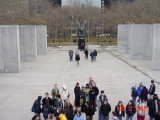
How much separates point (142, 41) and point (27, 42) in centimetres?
1184

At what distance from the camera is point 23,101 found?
12.1 m

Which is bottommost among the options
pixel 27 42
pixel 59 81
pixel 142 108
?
pixel 59 81

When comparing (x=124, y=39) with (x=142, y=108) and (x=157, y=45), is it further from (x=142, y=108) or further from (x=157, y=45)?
(x=142, y=108)

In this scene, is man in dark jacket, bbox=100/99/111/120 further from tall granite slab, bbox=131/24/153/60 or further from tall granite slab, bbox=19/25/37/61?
tall granite slab, bbox=19/25/37/61

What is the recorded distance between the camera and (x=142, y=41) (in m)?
24.8

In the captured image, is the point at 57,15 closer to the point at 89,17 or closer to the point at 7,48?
the point at 89,17

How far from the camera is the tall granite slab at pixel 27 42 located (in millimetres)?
25328

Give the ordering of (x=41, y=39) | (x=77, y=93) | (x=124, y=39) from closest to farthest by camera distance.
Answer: (x=77, y=93) < (x=41, y=39) < (x=124, y=39)

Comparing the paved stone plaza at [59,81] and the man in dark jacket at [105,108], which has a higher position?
the man in dark jacket at [105,108]

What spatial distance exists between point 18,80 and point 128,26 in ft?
60.2

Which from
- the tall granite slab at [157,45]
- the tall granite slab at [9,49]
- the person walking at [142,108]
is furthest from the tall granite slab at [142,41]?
the person walking at [142,108]

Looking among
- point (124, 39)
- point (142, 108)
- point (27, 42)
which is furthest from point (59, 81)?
point (124, 39)

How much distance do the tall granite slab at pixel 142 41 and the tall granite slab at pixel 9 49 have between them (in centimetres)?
1212

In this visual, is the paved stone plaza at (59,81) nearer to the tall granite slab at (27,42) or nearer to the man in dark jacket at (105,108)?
the man in dark jacket at (105,108)
